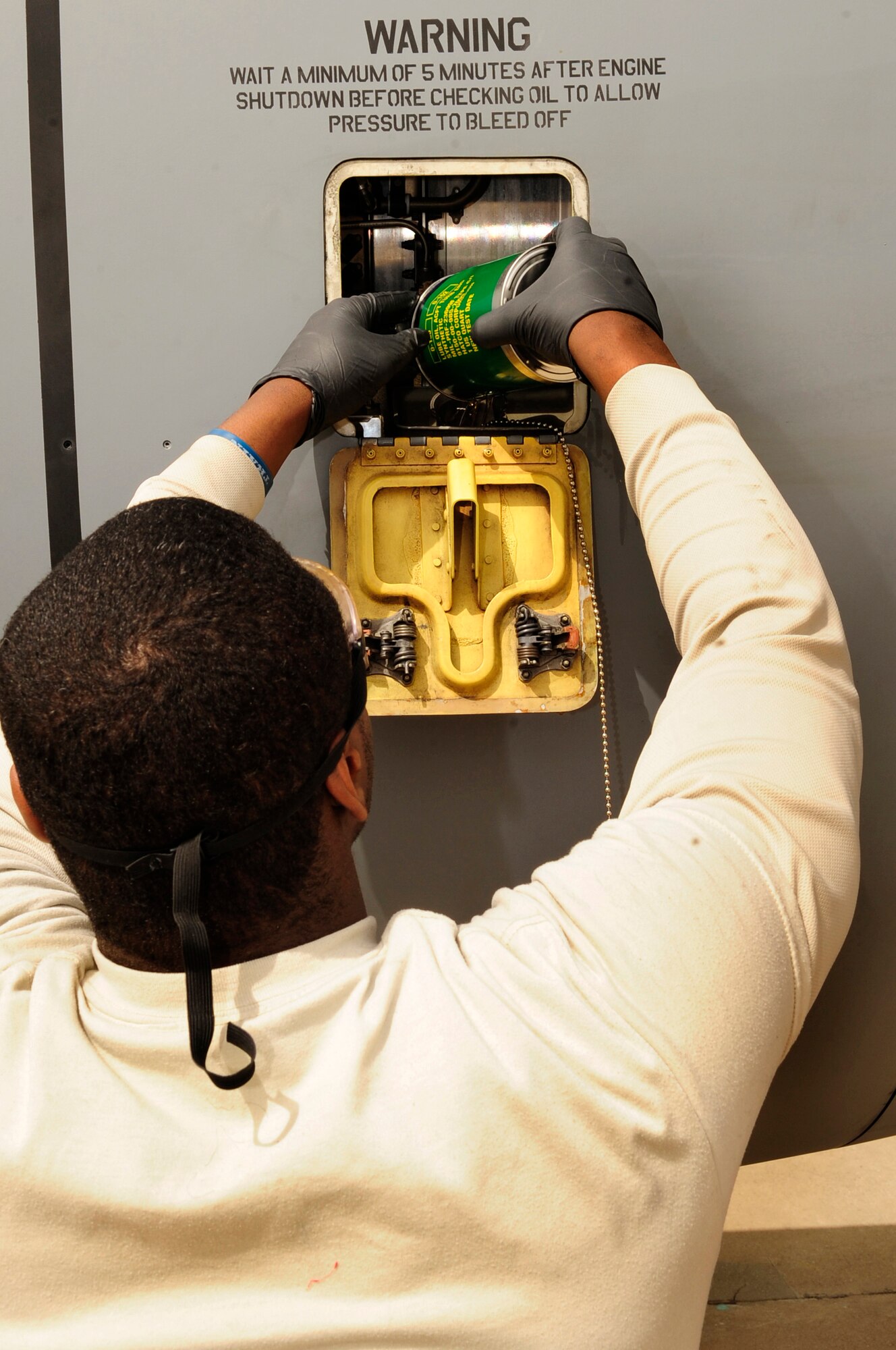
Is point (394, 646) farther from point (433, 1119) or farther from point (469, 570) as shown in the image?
point (433, 1119)

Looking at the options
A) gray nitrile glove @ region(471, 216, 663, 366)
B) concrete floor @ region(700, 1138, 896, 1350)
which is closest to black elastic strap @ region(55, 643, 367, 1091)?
gray nitrile glove @ region(471, 216, 663, 366)

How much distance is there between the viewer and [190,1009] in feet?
2.22

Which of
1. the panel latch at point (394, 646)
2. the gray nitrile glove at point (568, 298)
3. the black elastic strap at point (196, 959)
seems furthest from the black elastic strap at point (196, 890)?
the gray nitrile glove at point (568, 298)

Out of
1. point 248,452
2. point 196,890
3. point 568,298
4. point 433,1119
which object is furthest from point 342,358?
point 433,1119

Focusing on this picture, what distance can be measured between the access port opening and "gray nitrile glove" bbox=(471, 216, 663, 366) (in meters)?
0.11

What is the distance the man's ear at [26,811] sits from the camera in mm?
790

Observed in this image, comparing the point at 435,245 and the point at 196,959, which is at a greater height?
the point at 435,245

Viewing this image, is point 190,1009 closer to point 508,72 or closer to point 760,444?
point 760,444

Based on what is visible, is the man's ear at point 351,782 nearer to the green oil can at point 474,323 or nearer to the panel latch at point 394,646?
the panel latch at point 394,646

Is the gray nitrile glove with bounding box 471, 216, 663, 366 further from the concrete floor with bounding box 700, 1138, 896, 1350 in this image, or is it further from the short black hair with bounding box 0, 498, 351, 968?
the concrete floor with bounding box 700, 1138, 896, 1350

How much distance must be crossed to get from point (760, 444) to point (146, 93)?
856 millimetres

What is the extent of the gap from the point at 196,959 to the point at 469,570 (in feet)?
2.26

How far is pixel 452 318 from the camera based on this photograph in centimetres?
126

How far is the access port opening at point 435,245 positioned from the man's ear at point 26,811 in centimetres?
61
